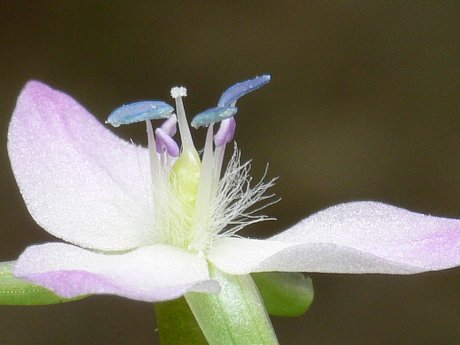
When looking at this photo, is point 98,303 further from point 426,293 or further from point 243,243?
point 243,243

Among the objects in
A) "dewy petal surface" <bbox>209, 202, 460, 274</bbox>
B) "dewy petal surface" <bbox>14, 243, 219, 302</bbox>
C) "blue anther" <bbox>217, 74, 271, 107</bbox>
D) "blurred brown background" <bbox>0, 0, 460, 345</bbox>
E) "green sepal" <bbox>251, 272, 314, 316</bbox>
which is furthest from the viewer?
"blurred brown background" <bbox>0, 0, 460, 345</bbox>

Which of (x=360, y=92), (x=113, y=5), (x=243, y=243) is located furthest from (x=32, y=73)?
(x=243, y=243)

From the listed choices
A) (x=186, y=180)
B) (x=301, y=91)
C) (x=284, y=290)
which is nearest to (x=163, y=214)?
(x=186, y=180)

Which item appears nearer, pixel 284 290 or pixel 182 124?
pixel 284 290

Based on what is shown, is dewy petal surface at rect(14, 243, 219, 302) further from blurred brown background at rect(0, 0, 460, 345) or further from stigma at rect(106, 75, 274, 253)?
blurred brown background at rect(0, 0, 460, 345)

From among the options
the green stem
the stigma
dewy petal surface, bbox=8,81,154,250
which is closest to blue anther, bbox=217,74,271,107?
the stigma

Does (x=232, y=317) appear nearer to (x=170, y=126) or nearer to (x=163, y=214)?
(x=163, y=214)
